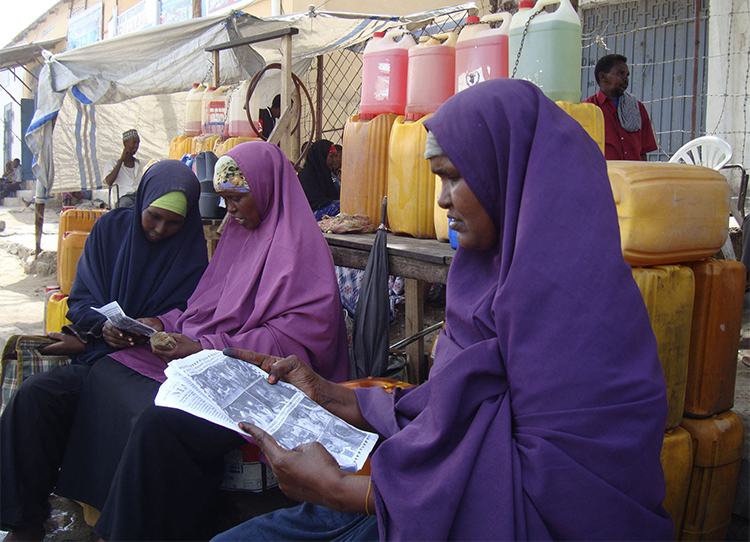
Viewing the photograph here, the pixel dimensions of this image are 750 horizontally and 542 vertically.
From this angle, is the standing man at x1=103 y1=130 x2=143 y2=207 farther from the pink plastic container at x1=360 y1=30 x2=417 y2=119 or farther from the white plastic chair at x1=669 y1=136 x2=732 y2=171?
the white plastic chair at x1=669 y1=136 x2=732 y2=171

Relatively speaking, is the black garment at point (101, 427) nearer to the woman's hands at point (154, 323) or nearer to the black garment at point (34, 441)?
the black garment at point (34, 441)

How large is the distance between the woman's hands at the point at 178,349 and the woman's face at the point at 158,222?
652 mm

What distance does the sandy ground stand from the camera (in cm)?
201

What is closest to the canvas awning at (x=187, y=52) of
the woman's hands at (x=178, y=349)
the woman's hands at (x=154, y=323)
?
the woman's hands at (x=154, y=323)

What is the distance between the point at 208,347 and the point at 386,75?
1.66 m

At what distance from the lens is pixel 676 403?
1643mm

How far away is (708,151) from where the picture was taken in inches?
172

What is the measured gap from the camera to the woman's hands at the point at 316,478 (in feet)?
3.87

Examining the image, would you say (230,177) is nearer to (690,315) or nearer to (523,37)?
(523,37)

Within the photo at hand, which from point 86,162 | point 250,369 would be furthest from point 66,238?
point 86,162

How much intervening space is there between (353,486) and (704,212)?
3.96 ft

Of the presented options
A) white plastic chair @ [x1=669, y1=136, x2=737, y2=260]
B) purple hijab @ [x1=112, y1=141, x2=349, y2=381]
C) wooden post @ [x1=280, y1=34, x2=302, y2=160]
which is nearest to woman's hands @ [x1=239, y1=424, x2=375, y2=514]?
purple hijab @ [x1=112, y1=141, x2=349, y2=381]

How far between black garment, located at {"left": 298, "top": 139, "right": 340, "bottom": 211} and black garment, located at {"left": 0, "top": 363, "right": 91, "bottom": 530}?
3.25 metres

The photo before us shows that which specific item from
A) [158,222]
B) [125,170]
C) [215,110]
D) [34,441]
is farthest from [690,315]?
[125,170]
